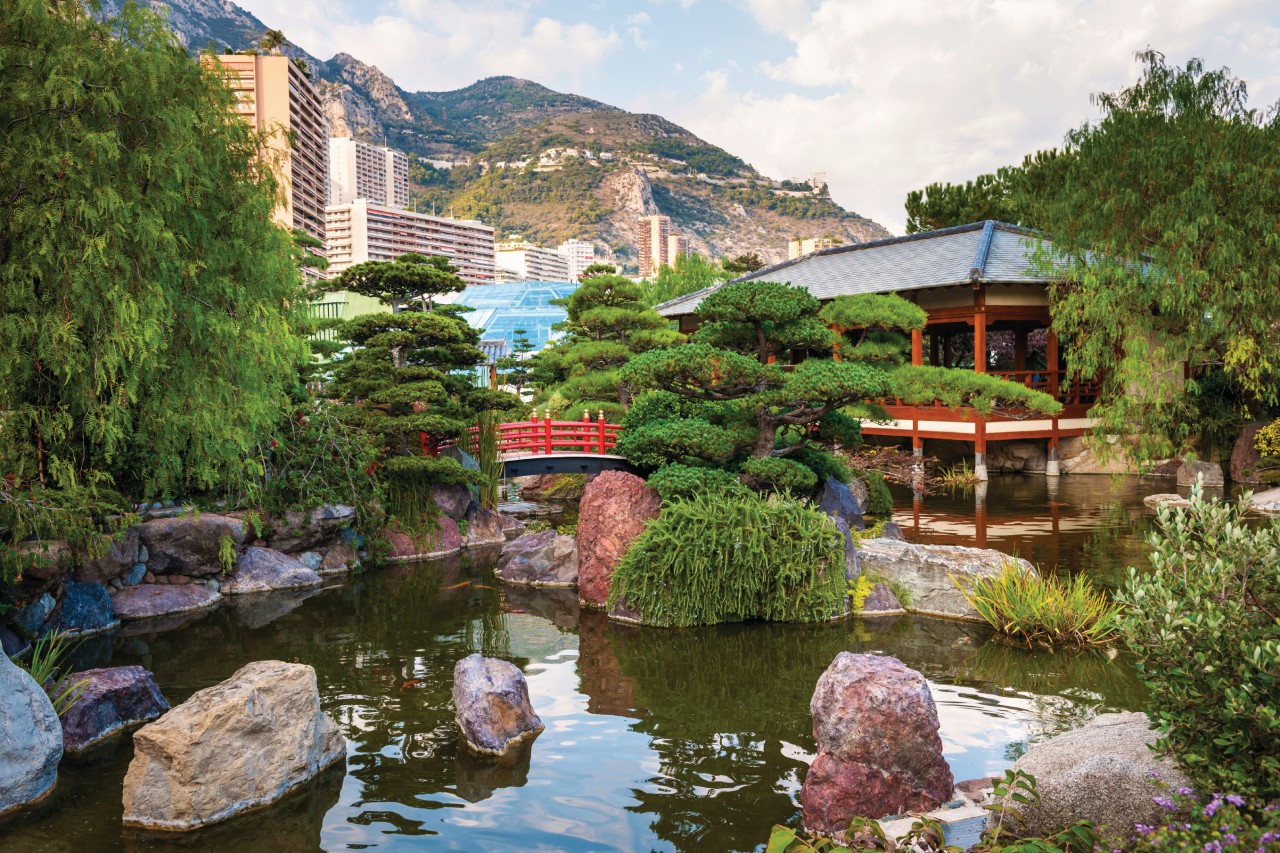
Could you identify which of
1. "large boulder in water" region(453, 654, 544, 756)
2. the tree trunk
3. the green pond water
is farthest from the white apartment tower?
"large boulder in water" region(453, 654, 544, 756)

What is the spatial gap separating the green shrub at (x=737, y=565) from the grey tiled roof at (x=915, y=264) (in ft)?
34.3

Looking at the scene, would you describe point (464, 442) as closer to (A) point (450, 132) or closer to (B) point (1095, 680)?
(B) point (1095, 680)

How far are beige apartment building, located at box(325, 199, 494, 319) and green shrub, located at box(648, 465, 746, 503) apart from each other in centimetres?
8379

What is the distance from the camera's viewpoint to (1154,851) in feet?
12.8

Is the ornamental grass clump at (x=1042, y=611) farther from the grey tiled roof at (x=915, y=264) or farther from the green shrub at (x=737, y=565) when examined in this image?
the grey tiled roof at (x=915, y=264)

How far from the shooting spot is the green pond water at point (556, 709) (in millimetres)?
6043

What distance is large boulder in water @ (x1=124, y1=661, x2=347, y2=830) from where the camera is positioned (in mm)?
6152

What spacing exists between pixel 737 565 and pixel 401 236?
9383cm

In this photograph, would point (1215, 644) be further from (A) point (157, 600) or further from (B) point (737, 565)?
(A) point (157, 600)

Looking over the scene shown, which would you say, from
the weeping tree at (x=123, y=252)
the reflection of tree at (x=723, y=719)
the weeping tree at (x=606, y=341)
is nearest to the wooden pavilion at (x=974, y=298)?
the weeping tree at (x=606, y=341)

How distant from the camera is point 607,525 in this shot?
11.9m

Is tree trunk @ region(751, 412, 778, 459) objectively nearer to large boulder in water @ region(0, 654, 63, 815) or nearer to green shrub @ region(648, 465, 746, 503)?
green shrub @ region(648, 465, 746, 503)

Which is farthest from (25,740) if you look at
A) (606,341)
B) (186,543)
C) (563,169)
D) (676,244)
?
(563,169)

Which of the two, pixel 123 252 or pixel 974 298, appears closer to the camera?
pixel 123 252
